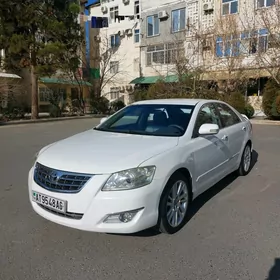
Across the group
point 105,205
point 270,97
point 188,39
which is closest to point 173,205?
point 105,205

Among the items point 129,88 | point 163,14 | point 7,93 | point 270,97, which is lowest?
point 270,97

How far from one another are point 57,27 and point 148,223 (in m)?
17.3

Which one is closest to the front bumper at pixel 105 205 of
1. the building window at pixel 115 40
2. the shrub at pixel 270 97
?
the shrub at pixel 270 97

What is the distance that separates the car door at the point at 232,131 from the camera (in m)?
4.73

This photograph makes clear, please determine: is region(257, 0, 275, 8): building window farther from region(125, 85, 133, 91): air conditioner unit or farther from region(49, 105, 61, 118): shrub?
region(49, 105, 61, 118): shrub

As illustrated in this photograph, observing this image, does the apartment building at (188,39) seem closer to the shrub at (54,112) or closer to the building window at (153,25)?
the building window at (153,25)

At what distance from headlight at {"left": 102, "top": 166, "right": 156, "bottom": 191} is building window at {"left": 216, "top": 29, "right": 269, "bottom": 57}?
65.0 ft

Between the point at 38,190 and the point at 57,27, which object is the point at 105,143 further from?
the point at 57,27

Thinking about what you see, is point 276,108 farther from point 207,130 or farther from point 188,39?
point 207,130

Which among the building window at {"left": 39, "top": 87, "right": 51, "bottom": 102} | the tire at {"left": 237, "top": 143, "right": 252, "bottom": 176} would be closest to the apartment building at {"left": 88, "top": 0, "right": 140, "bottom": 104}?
the building window at {"left": 39, "top": 87, "right": 51, "bottom": 102}

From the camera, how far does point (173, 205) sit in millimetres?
3334

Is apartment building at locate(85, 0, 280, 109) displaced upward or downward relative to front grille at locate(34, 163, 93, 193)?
upward

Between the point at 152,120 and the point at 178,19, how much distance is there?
25.0 meters

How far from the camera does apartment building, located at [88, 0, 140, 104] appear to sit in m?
31.0
